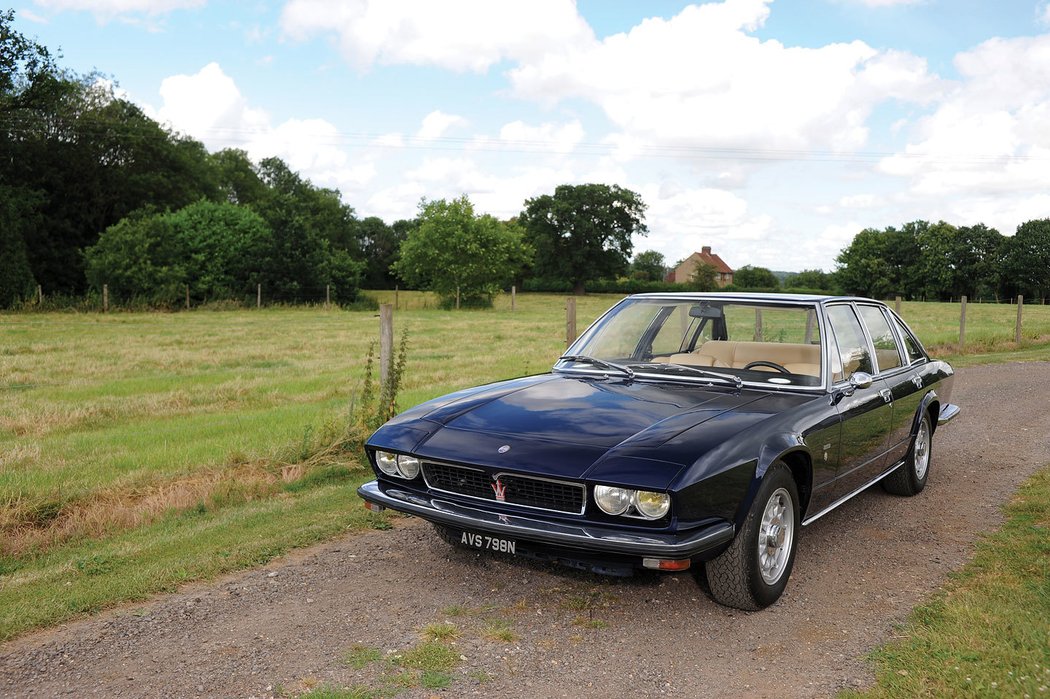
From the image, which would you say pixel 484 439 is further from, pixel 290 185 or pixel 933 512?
pixel 290 185

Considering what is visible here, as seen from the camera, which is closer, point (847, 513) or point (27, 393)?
point (847, 513)

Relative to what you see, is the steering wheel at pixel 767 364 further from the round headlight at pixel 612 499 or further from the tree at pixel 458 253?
the tree at pixel 458 253

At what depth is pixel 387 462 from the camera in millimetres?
4504

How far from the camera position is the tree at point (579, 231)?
278ft

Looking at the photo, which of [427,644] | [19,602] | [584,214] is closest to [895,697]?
[427,644]

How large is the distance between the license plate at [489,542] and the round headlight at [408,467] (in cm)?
47

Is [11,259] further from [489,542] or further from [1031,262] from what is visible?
[1031,262]

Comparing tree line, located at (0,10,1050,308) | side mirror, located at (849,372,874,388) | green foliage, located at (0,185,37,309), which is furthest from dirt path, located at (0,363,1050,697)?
green foliage, located at (0,185,37,309)

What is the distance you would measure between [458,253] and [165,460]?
48.8m

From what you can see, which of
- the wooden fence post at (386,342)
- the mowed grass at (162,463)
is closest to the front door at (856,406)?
the mowed grass at (162,463)

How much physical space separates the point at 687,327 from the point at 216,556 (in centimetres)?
344

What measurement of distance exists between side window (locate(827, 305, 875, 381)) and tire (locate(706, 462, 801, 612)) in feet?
3.57

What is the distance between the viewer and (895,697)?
3.23 metres

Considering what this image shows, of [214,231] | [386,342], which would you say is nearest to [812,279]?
[214,231]
